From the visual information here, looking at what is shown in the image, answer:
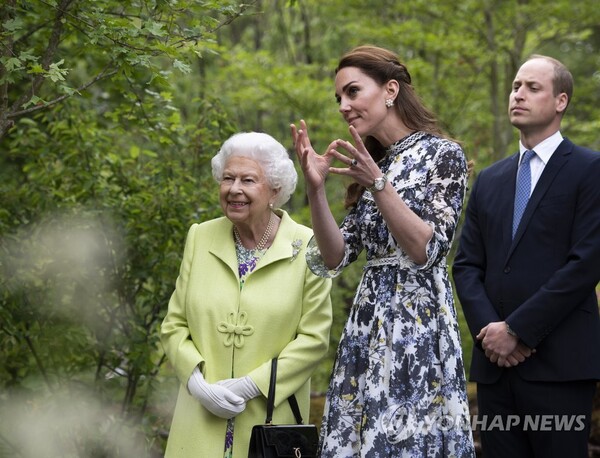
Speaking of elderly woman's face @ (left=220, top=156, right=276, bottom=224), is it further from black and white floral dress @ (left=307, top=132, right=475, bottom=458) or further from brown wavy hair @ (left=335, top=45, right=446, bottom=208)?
black and white floral dress @ (left=307, top=132, right=475, bottom=458)

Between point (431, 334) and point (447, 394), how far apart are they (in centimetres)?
22

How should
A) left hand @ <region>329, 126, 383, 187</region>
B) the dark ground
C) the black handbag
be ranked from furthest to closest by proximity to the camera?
the dark ground → the black handbag → left hand @ <region>329, 126, 383, 187</region>

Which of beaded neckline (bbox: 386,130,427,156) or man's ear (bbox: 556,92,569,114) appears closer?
beaded neckline (bbox: 386,130,427,156)

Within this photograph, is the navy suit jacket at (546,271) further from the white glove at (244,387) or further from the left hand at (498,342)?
the white glove at (244,387)

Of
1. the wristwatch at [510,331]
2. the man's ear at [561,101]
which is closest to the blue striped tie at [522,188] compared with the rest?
the man's ear at [561,101]

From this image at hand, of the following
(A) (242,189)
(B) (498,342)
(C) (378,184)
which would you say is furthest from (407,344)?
(A) (242,189)

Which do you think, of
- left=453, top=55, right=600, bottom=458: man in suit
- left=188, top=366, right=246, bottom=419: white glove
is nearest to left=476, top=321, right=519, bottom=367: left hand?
left=453, top=55, right=600, bottom=458: man in suit

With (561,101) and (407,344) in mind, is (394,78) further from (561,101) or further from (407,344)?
(407,344)

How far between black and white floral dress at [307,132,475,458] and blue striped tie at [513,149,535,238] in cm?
53

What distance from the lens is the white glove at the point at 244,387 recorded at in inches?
149

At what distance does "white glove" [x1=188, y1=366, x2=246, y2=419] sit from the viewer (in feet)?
12.3

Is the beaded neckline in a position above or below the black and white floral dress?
above

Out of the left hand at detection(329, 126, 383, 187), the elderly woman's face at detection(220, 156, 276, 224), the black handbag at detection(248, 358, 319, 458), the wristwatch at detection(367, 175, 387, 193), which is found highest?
the elderly woman's face at detection(220, 156, 276, 224)

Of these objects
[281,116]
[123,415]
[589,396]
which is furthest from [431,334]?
[281,116]
